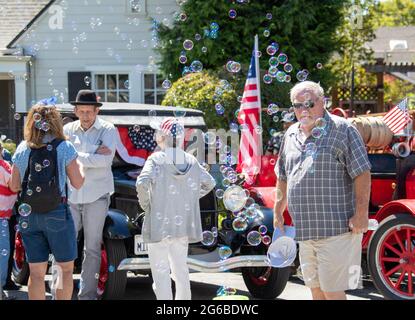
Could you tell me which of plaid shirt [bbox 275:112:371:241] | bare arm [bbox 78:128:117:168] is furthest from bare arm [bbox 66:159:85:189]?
plaid shirt [bbox 275:112:371:241]

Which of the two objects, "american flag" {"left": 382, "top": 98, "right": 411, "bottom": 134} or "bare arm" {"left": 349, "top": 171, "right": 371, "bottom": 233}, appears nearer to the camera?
"bare arm" {"left": 349, "top": 171, "right": 371, "bottom": 233}

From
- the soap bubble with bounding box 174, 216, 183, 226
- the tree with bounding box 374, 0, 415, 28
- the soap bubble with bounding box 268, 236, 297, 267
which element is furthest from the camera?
the tree with bounding box 374, 0, 415, 28

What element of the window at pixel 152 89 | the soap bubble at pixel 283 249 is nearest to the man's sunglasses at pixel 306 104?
the soap bubble at pixel 283 249

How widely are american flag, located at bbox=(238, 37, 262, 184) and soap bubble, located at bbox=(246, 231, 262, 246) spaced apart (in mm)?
1453

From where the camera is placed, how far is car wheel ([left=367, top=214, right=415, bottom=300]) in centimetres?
696

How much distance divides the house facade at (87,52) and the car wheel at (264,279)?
9670 mm

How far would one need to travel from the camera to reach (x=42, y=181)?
5898 millimetres

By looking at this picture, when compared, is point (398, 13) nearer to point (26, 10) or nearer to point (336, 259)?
point (26, 10)

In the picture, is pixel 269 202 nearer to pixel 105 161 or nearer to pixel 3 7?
pixel 105 161

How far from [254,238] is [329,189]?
204 cm

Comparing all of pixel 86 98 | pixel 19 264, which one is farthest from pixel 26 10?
pixel 86 98

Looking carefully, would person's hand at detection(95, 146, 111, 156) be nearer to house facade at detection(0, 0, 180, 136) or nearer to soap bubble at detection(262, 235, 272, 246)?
soap bubble at detection(262, 235, 272, 246)

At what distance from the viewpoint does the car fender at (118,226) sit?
6.98 meters
